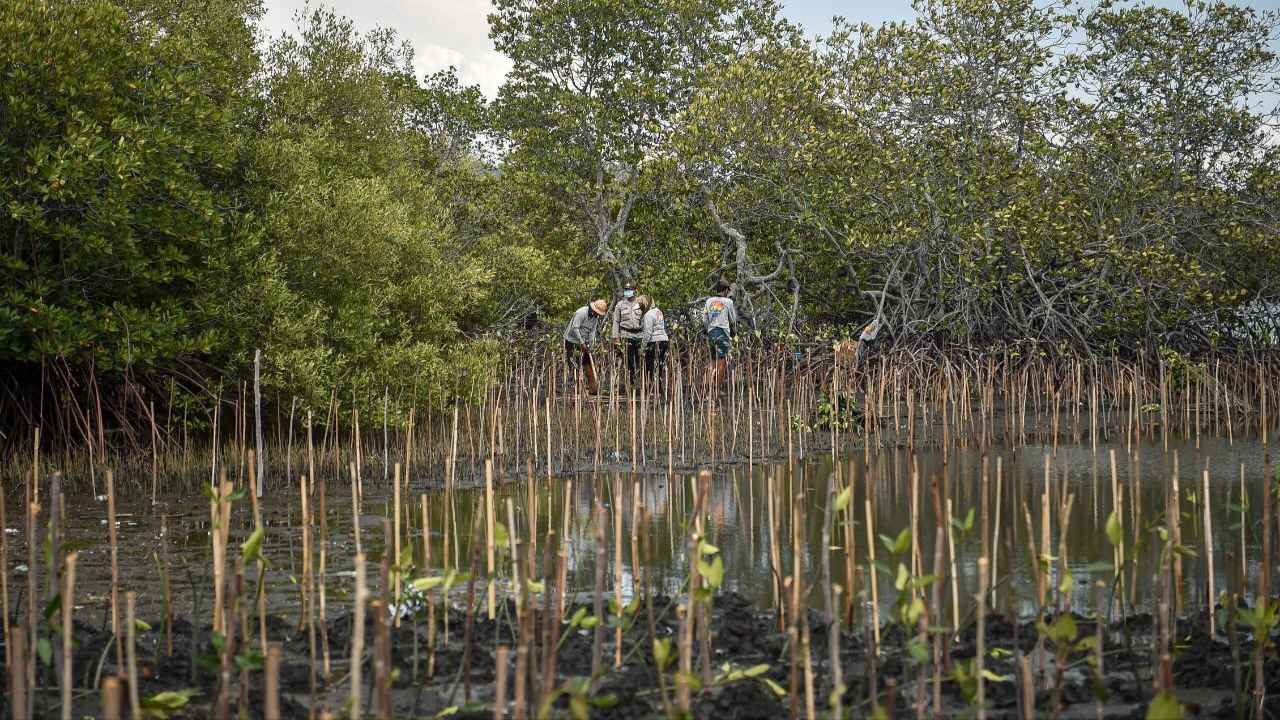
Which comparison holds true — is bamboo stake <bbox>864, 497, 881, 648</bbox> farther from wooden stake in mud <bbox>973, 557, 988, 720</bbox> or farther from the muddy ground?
wooden stake in mud <bbox>973, 557, 988, 720</bbox>

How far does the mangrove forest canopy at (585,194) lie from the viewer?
38.9ft

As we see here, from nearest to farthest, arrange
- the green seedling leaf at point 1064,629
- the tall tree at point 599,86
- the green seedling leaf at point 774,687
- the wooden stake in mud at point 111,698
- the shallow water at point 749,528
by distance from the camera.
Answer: the wooden stake in mud at point 111,698, the green seedling leaf at point 1064,629, the green seedling leaf at point 774,687, the shallow water at point 749,528, the tall tree at point 599,86

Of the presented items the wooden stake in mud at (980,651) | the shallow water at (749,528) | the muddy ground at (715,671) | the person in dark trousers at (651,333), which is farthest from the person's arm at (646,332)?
the wooden stake in mud at (980,651)

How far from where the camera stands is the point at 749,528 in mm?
8984

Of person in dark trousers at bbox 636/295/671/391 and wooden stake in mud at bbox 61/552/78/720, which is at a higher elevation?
person in dark trousers at bbox 636/295/671/391

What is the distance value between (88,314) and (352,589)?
6.45 meters

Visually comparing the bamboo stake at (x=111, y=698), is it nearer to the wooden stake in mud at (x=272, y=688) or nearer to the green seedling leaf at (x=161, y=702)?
the wooden stake in mud at (x=272, y=688)

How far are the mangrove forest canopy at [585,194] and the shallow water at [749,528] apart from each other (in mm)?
2014

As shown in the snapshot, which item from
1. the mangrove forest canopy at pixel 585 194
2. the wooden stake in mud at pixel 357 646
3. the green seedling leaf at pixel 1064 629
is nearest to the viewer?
the wooden stake in mud at pixel 357 646

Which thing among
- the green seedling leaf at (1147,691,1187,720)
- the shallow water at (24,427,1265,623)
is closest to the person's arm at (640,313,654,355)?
the shallow water at (24,427,1265,623)

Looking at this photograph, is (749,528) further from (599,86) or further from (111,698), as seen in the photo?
(599,86)

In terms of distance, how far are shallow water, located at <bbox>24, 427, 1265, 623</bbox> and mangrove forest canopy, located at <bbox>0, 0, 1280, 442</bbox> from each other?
2.01 meters

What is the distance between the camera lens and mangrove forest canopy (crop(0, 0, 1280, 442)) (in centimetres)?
1186

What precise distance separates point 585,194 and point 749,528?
21.1 metres
